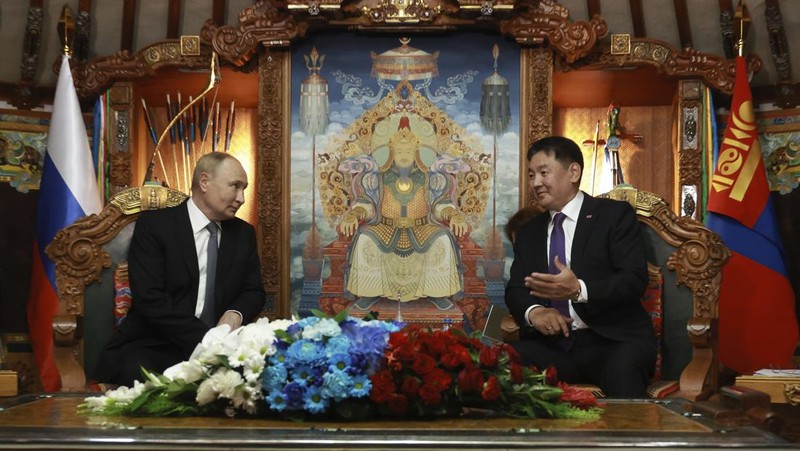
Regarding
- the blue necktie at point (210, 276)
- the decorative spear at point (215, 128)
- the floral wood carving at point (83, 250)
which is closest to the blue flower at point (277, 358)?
the blue necktie at point (210, 276)

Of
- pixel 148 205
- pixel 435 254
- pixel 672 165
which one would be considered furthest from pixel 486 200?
pixel 148 205

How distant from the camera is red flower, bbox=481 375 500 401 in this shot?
253cm

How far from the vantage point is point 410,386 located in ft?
8.12

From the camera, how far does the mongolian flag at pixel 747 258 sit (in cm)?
593

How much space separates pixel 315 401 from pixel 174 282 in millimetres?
1963

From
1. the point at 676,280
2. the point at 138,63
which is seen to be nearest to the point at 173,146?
the point at 138,63

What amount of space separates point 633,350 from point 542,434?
1.82 m

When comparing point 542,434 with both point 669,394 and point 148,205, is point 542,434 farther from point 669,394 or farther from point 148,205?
point 148,205

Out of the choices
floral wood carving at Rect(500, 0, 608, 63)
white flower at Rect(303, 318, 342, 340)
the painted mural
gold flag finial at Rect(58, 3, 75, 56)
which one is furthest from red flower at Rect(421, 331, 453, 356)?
gold flag finial at Rect(58, 3, 75, 56)

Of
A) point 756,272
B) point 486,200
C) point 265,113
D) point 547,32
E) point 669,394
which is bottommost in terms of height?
point 669,394

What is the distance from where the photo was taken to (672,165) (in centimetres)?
664

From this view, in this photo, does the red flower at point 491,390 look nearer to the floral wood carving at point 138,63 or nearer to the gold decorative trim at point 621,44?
the gold decorative trim at point 621,44

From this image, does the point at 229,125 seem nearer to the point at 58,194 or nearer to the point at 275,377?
the point at 58,194

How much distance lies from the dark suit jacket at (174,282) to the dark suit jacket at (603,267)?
112 cm
